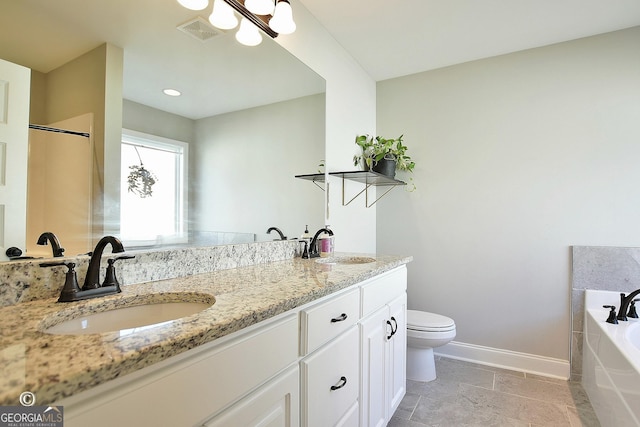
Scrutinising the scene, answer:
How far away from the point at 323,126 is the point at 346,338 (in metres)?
1.42

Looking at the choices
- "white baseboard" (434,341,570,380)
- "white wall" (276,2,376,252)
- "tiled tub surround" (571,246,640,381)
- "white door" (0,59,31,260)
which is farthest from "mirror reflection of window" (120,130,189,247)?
"tiled tub surround" (571,246,640,381)

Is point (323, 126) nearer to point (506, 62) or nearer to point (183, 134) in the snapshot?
point (183, 134)

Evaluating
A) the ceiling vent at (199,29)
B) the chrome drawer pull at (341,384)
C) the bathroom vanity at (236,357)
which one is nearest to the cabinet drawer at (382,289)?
the bathroom vanity at (236,357)

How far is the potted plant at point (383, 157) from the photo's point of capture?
2.62 meters

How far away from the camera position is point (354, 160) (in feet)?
8.68

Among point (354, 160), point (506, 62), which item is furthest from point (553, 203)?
point (354, 160)

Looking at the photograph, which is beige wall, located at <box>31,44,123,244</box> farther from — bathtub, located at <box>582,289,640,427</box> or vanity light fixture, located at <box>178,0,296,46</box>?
bathtub, located at <box>582,289,640,427</box>

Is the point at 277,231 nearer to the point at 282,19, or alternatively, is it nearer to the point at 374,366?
the point at 374,366

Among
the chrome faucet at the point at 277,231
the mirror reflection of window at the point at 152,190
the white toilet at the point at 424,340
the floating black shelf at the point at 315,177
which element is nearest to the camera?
the mirror reflection of window at the point at 152,190

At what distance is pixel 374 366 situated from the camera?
151 centimetres

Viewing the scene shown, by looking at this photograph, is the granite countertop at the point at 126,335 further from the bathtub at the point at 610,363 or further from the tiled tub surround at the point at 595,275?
the tiled tub surround at the point at 595,275

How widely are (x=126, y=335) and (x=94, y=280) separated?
1.35 feet

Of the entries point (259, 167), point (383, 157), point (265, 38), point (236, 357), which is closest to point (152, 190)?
point (259, 167)

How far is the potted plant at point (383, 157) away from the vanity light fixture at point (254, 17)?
122 cm
